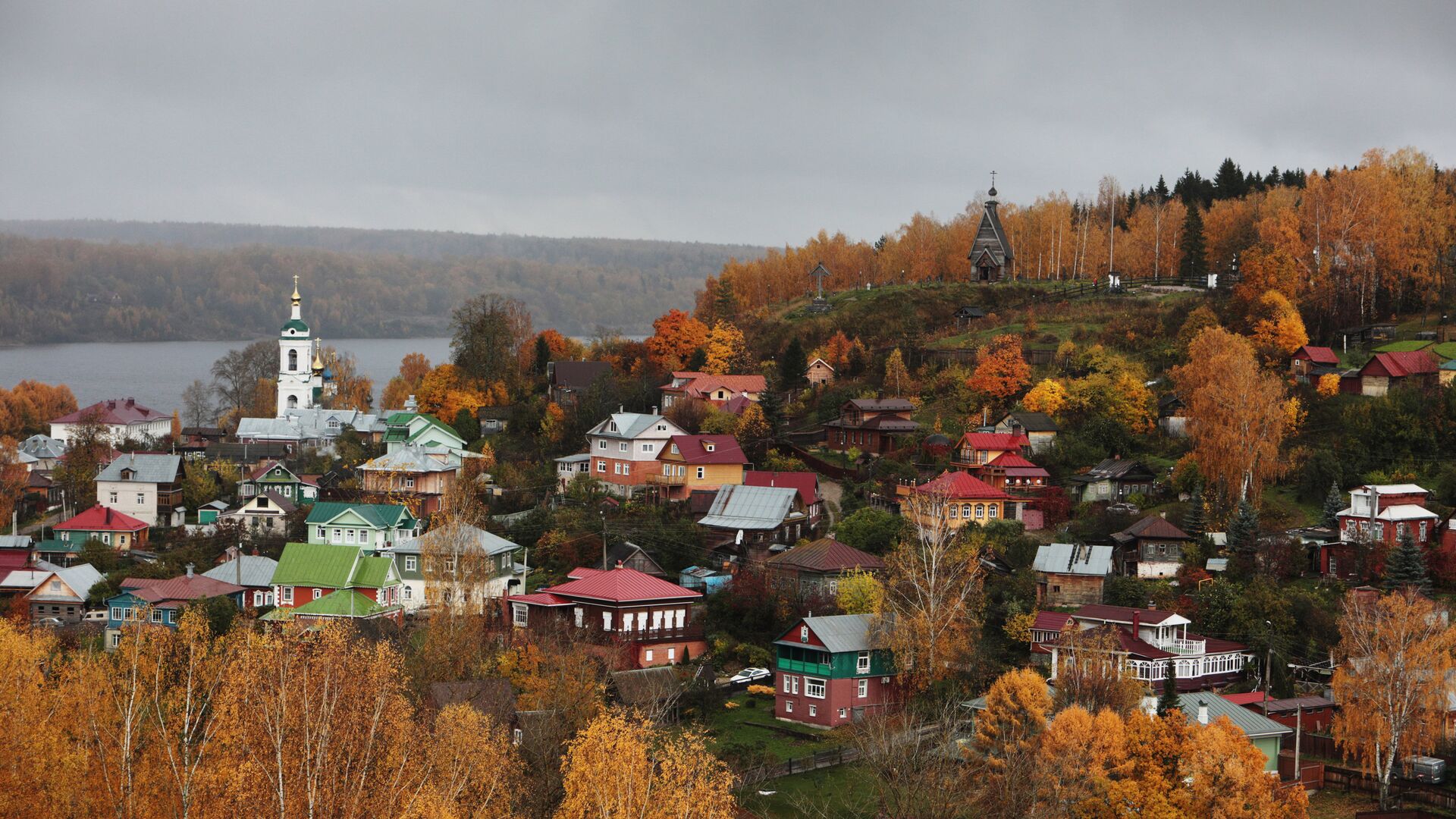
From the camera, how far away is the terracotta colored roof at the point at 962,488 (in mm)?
49022

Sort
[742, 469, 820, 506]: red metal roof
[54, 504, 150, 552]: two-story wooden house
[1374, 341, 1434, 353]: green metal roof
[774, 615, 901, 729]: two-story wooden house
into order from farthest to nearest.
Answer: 1. [54, 504, 150, 552]: two-story wooden house
2. [1374, 341, 1434, 353]: green metal roof
3. [742, 469, 820, 506]: red metal roof
4. [774, 615, 901, 729]: two-story wooden house

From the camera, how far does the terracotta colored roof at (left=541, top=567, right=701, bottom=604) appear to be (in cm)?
4369

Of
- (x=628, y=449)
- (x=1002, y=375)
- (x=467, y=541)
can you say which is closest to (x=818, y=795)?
(x=467, y=541)

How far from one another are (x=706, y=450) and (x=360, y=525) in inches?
536

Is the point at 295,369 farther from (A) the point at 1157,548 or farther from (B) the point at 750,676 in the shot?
(A) the point at 1157,548

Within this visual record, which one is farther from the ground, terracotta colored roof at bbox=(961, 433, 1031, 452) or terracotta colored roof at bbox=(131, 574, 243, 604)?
terracotta colored roof at bbox=(961, 433, 1031, 452)

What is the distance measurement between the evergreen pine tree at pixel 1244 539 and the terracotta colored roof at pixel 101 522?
145 ft

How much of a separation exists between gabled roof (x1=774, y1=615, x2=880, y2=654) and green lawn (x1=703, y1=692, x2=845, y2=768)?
2010 mm

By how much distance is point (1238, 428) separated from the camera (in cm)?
4559

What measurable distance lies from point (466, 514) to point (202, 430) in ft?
141

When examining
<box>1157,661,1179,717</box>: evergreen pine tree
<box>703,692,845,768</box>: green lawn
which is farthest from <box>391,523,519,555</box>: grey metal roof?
<box>1157,661,1179,717</box>: evergreen pine tree

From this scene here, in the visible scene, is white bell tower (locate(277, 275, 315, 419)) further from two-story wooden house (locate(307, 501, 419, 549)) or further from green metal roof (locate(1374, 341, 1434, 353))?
green metal roof (locate(1374, 341, 1434, 353))

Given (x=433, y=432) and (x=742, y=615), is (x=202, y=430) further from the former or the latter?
(x=742, y=615)

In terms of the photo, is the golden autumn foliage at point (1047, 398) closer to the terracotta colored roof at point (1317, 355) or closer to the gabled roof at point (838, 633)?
the terracotta colored roof at point (1317, 355)
